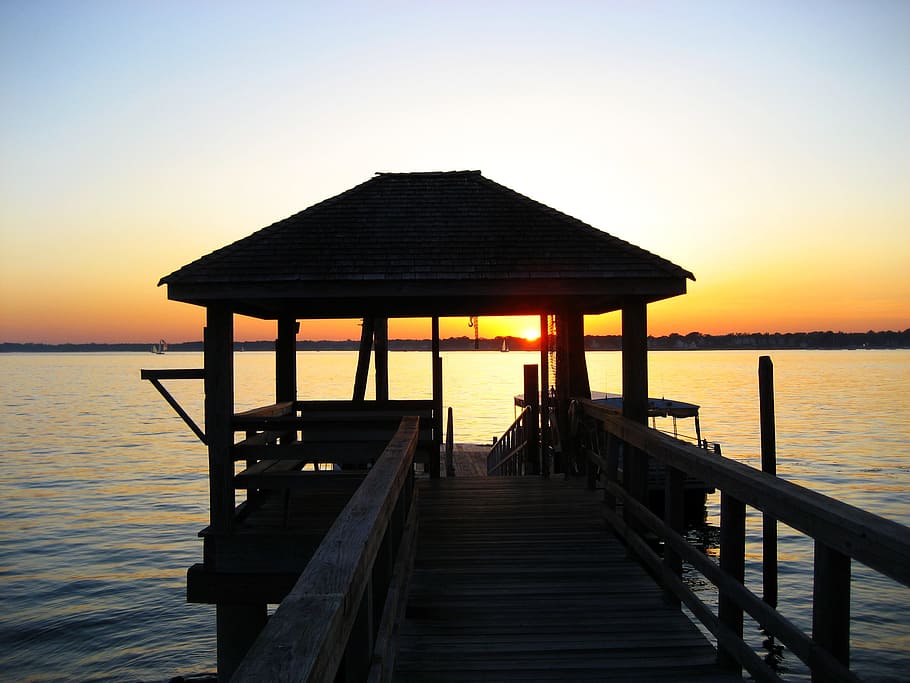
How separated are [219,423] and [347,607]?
6162mm

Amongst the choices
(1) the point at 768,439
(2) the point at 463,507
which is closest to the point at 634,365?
(2) the point at 463,507

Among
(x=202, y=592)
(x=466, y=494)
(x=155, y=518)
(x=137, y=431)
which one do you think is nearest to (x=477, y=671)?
(x=202, y=592)

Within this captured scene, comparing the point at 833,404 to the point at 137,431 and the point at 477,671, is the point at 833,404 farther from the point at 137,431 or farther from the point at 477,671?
the point at 477,671

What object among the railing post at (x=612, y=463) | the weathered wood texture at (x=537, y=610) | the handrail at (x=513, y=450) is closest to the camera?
the weathered wood texture at (x=537, y=610)

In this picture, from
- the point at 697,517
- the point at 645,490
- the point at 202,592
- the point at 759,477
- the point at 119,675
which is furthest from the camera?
the point at 697,517

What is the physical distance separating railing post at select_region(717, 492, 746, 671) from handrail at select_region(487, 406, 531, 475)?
888cm

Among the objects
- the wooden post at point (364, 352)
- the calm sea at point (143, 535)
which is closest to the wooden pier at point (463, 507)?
the wooden post at point (364, 352)

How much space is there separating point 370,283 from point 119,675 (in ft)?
33.4

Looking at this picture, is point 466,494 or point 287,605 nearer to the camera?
point 287,605

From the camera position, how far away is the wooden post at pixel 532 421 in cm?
1258

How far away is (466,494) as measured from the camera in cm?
948

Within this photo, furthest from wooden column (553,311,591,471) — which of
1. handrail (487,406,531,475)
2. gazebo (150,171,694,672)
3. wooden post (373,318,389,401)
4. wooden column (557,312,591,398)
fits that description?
wooden post (373,318,389,401)

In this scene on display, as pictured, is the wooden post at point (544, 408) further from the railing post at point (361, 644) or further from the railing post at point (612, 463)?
the railing post at point (361, 644)

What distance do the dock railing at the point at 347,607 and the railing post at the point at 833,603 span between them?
1.79 meters
